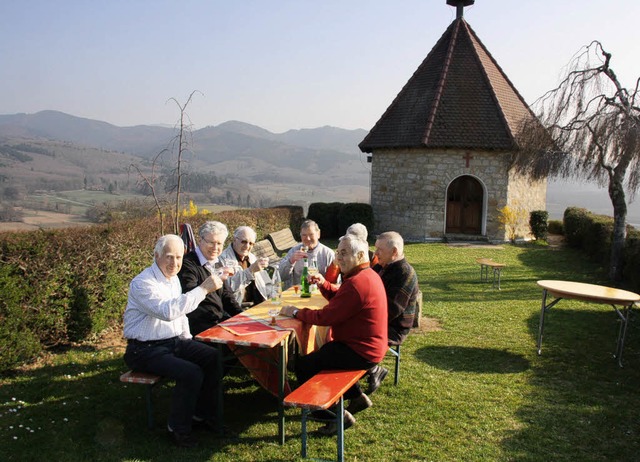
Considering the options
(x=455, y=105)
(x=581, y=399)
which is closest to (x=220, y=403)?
(x=581, y=399)

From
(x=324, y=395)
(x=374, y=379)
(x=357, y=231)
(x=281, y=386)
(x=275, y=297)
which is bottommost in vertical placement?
(x=374, y=379)

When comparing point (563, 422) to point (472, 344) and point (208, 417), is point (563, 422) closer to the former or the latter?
point (472, 344)

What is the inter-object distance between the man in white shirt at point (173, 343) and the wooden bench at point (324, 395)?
Answer: 88 centimetres

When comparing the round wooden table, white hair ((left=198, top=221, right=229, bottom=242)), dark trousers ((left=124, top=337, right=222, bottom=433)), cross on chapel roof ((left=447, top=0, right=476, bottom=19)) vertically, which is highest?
cross on chapel roof ((left=447, top=0, right=476, bottom=19))

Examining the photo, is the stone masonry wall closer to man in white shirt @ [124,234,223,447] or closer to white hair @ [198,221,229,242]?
white hair @ [198,221,229,242]

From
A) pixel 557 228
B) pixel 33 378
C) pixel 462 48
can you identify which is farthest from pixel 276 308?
pixel 557 228

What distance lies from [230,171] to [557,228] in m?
138

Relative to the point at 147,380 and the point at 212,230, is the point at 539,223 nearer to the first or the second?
the point at 212,230

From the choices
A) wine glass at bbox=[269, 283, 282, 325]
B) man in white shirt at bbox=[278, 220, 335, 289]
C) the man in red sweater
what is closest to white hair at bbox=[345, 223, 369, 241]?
man in white shirt at bbox=[278, 220, 335, 289]

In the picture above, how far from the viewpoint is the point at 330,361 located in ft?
13.8

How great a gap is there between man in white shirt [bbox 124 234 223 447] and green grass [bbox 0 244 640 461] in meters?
0.26

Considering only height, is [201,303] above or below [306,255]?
below

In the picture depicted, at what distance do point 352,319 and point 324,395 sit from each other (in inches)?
27.7

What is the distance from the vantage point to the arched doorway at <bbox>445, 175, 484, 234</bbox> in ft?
58.4
